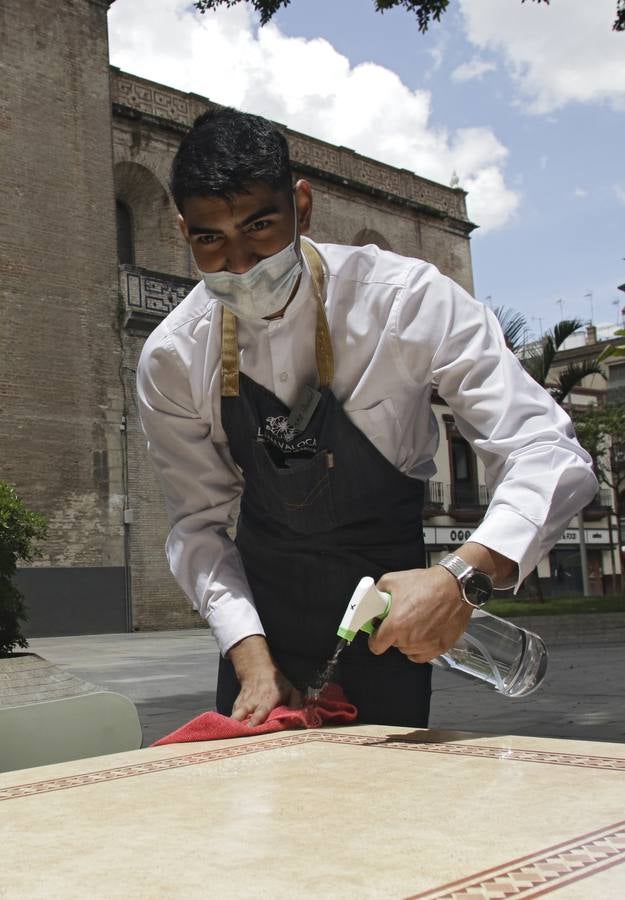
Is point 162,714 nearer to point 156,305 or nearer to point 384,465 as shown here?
point 384,465

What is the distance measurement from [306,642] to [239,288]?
709 mm

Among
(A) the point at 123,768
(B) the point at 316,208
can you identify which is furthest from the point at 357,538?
(B) the point at 316,208

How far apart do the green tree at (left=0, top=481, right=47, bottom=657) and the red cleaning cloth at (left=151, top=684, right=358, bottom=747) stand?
287cm

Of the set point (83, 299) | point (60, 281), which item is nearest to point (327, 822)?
point (60, 281)

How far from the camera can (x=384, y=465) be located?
202 cm

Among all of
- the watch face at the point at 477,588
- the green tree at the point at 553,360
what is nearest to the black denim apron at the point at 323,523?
the watch face at the point at 477,588

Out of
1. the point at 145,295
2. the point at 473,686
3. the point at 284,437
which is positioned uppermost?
the point at 145,295

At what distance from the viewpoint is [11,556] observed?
16.2 feet

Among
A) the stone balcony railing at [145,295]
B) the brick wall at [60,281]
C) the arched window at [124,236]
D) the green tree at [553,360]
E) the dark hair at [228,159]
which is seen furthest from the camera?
the arched window at [124,236]

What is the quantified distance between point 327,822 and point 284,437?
0.97 metres

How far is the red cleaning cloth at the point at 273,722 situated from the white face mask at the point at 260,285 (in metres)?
0.75

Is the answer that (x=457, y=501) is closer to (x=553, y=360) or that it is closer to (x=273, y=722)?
(x=553, y=360)

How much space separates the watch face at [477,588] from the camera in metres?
1.66

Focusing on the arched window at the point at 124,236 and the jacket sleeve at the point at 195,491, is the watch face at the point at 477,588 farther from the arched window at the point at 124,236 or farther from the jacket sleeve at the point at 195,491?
the arched window at the point at 124,236
